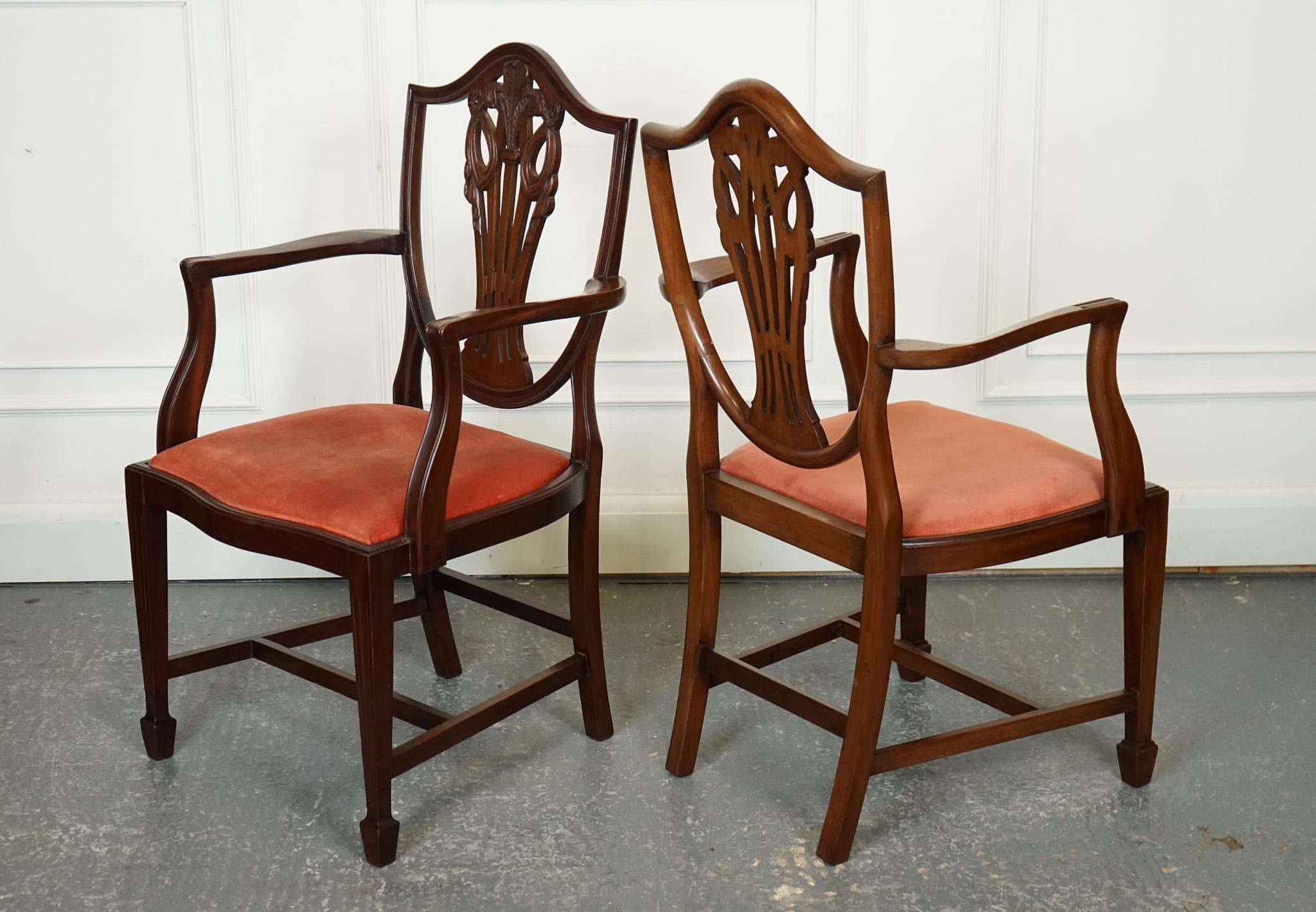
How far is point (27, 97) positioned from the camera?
2.81 metres

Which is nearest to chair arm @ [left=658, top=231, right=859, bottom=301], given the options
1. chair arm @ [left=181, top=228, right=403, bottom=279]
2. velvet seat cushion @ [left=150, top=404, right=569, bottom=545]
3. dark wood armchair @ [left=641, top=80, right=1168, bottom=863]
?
dark wood armchair @ [left=641, top=80, right=1168, bottom=863]

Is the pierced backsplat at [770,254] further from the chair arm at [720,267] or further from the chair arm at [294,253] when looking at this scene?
the chair arm at [294,253]

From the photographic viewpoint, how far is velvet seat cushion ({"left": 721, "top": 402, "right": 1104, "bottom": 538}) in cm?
174

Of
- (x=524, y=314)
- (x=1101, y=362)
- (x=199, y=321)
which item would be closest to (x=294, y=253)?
(x=199, y=321)

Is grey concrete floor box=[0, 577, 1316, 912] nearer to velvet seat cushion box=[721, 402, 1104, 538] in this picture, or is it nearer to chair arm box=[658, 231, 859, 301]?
velvet seat cushion box=[721, 402, 1104, 538]

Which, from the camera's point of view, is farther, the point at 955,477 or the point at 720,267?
the point at 720,267

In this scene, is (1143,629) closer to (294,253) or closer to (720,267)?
(720,267)

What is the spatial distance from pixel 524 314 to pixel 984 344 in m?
0.66

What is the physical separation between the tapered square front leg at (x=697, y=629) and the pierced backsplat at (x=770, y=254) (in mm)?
254

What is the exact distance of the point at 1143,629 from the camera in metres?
1.96

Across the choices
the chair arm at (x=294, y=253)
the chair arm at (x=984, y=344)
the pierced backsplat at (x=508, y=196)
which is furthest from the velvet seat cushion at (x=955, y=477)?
the chair arm at (x=294, y=253)

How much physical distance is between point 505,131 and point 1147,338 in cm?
163


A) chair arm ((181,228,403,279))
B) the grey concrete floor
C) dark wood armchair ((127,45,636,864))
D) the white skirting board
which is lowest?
the grey concrete floor

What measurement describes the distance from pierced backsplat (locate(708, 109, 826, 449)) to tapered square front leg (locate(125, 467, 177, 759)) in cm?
101
